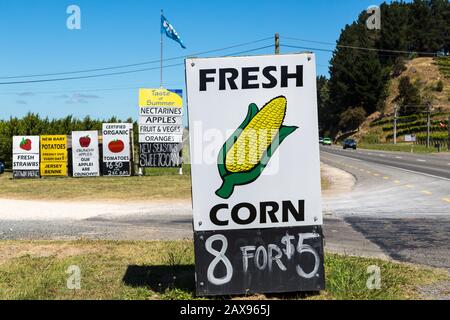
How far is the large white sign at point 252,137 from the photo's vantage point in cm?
495

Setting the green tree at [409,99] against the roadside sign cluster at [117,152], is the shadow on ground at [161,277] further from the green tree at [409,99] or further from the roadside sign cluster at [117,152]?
the green tree at [409,99]

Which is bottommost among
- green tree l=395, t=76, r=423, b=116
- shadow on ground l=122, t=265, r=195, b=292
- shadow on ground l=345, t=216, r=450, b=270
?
shadow on ground l=345, t=216, r=450, b=270

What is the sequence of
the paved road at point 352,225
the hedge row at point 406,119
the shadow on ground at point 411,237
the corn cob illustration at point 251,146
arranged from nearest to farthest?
the corn cob illustration at point 251,146, the shadow on ground at point 411,237, the paved road at point 352,225, the hedge row at point 406,119

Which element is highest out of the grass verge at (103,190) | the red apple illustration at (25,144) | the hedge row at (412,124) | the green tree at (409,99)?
the green tree at (409,99)

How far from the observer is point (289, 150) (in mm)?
4996

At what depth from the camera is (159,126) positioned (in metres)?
24.5

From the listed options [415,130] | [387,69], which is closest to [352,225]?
Result: [415,130]

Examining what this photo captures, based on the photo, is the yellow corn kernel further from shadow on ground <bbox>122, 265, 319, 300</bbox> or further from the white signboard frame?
the white signboard frame

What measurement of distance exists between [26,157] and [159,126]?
271 inches

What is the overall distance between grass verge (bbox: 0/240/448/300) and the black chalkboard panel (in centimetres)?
19

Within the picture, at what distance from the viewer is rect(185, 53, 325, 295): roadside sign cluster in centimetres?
495

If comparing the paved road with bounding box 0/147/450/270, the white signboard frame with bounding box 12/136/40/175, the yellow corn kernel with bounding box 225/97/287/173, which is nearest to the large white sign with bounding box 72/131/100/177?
the white signboard frame with bounding box 12/136/40/175

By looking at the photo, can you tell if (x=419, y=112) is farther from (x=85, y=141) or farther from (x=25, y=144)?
(x=25, y=144)

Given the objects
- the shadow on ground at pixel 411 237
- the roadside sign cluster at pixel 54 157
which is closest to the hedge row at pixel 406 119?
the roadside sign cluster at pixel 54 157
